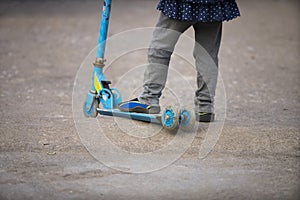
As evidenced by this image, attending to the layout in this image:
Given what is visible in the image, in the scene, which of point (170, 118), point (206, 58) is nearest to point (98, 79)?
point (170, 118)

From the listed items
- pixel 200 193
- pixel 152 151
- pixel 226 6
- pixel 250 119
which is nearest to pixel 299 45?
pixel 250 119

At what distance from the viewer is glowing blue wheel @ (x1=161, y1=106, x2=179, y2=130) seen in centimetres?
296

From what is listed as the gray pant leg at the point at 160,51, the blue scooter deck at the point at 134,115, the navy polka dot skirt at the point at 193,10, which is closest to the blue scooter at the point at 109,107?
the blue scooter deck at the point at 134,115

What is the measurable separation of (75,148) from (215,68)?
3.31ft

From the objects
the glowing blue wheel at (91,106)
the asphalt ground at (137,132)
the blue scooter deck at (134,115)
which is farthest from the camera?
the glowing blue wheel at (91,106)

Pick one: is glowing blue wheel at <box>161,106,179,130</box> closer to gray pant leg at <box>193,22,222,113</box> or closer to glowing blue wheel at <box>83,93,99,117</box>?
gray pant leg at <box>193,22,222,113</box>

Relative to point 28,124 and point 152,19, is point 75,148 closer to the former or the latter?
point 28,124

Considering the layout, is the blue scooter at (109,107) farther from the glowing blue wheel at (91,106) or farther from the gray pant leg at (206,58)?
the gray pant leg at (206,58)

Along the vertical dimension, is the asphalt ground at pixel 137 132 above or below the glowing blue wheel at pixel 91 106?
below

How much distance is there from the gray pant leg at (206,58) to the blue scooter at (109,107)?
11.4 inches

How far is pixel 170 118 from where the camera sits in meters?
2.99

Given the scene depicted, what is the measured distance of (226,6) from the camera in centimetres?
305

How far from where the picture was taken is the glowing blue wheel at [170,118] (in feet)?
9.70

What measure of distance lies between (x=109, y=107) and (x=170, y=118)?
454 millimetres
